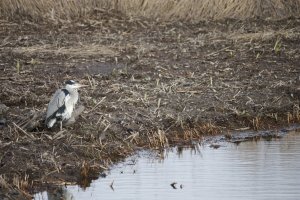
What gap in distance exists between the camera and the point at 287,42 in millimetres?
19672

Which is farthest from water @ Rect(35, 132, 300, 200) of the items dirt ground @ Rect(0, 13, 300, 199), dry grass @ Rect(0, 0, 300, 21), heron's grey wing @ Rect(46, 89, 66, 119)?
dry grass @ Rect(0, 0, 300, 21)

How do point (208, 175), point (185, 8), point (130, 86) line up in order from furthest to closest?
point (185, 8) < point (130, 86) < point (208, 175)

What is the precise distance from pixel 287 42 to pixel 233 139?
6.12m

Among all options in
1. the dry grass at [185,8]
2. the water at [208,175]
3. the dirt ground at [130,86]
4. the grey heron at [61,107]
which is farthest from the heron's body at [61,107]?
the dry grass at [185,8]

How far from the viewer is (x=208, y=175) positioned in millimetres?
11789

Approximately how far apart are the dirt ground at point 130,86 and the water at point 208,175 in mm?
375

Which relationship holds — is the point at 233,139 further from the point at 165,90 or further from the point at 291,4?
the point at 291,4

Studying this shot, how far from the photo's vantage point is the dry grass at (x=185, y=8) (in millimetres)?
21906

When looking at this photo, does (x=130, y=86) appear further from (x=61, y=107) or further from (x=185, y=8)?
(x=185, y=8)

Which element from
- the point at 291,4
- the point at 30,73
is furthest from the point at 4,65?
the point at 291,4

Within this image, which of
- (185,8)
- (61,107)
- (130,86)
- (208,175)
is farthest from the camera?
(185,8)

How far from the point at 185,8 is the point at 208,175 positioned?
11.2 metres

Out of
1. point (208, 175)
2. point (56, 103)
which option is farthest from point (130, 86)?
point (208, 175)

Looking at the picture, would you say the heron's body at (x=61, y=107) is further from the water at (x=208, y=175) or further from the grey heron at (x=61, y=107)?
the water at (x=208, y=175)
